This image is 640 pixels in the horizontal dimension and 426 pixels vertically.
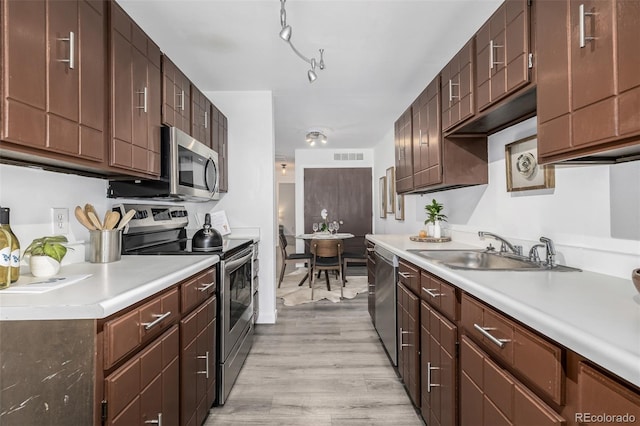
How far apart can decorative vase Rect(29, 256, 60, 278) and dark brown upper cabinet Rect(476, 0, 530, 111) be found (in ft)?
6.80

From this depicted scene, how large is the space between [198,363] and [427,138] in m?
2.21

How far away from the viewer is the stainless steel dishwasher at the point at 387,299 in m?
2.29

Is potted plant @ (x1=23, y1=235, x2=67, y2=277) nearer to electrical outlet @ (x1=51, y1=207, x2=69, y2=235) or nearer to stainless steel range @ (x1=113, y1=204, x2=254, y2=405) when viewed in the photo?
electrical outlet @ (x1=51, y1=207, x2=69, y2=235)

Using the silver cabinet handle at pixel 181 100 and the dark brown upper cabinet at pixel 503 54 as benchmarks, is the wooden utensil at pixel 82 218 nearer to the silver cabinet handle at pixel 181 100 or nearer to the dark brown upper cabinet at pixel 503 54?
the silver cabinet handle at pixel 181 100

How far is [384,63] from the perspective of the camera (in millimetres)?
2637

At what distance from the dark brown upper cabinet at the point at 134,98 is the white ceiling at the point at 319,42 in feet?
1.33

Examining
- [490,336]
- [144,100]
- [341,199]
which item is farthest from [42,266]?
[341,199]

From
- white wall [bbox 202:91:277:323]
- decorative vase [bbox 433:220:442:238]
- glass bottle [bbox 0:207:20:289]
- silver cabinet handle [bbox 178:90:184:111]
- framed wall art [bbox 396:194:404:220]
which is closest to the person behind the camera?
glass bottle [bbox 0:207:20:289]

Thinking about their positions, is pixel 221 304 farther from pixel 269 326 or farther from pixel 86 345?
pixel 269 326

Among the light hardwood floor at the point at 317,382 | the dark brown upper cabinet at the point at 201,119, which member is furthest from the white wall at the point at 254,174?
the light hardwood floor at the point at 317,382

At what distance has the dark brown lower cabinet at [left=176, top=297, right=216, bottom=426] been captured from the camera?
1.48 m

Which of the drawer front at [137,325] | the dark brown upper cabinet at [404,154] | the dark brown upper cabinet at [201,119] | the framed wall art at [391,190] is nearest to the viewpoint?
the drawer front at [137,325]

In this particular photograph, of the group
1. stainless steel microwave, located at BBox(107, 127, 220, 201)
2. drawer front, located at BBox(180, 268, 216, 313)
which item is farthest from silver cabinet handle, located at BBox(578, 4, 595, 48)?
stainless steel microwave, located at BBox(107, 127, 220, 201)

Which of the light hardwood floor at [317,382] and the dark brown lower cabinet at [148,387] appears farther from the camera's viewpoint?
the light hardwood floor at [317,382]
